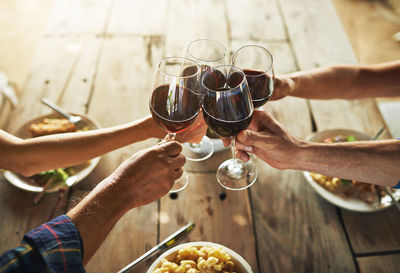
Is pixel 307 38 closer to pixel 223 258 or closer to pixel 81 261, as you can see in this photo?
pixel 223 258

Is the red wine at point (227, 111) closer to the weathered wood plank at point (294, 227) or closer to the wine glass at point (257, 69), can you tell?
the wine glass at point (257, 69)

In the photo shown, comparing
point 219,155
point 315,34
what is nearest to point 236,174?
point 219,155

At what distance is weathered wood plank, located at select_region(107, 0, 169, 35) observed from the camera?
1810 millimetres

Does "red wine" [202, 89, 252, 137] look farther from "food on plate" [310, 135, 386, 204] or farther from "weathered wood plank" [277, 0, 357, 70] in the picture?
"weathered wood plank" [277, 0, 357, 70]

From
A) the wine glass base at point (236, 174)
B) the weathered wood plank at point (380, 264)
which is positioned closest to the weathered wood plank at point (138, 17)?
the wine glass base at point (236, 174)

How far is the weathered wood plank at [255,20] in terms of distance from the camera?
1826 mm

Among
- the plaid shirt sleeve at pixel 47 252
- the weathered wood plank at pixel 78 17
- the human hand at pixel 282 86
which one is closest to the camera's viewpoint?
the plaid shirt sleeve at pixel 47 252

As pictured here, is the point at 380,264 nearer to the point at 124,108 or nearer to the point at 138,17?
the point at 124,108

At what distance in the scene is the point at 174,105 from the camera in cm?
92

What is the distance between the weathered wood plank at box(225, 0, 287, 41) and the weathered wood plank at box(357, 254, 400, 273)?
1.20 meters

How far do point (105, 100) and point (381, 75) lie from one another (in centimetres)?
122

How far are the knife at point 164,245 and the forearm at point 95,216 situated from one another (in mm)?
136

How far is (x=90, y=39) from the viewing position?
5.72ft

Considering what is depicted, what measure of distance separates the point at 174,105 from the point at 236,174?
434 mm
